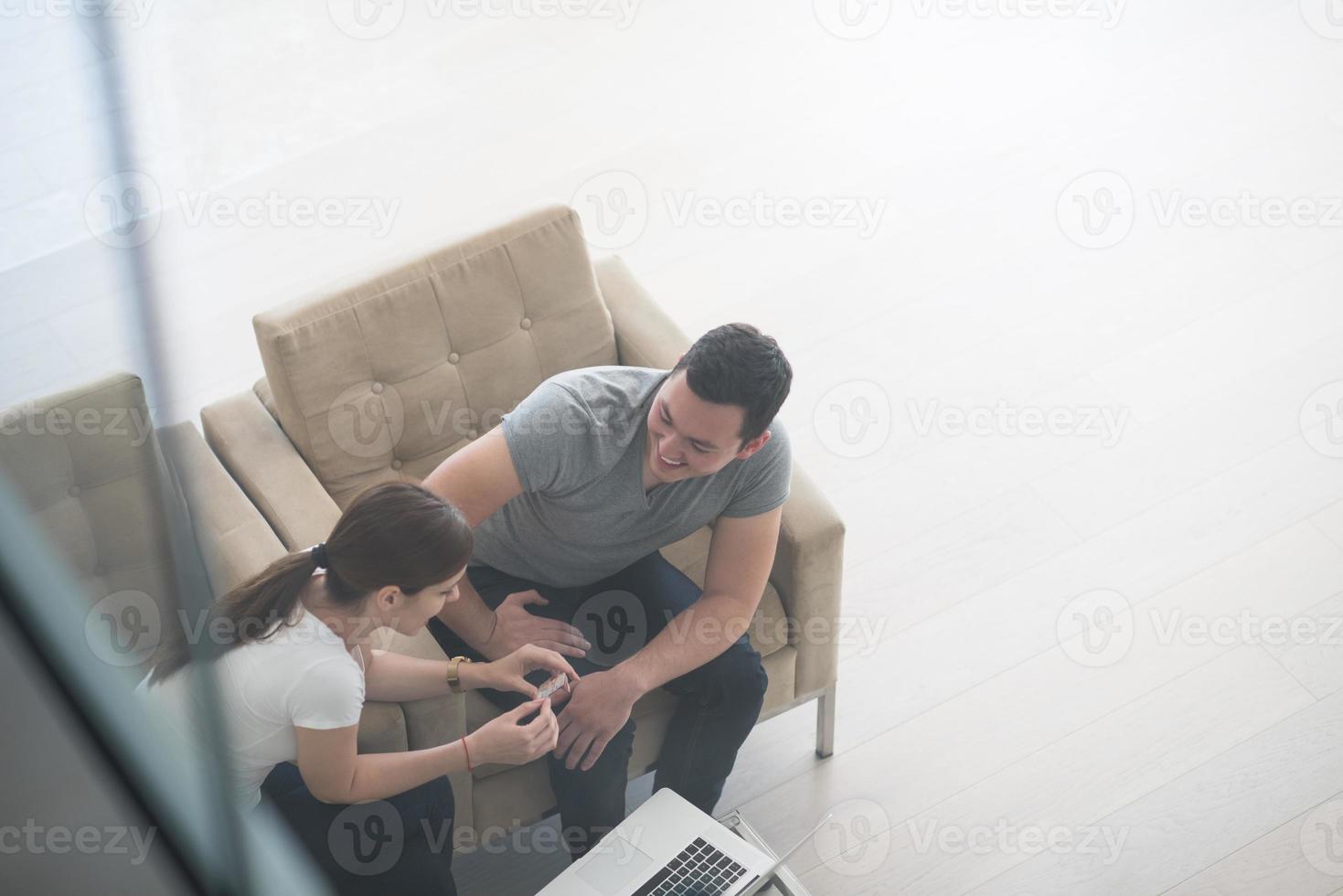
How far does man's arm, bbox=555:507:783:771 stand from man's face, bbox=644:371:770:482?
0.47 ft

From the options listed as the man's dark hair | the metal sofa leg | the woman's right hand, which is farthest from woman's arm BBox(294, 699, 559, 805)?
the metal sofa leg

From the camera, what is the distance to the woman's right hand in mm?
1716

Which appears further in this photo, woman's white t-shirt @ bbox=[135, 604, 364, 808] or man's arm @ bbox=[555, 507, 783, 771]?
man's arm @ bbox=[555, 507, 783, 771]

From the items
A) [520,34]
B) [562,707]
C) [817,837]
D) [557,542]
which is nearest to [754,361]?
[557,542]

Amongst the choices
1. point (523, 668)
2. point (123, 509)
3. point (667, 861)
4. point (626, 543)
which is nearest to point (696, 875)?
point (667, 861)

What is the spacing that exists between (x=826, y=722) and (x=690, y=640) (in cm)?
50

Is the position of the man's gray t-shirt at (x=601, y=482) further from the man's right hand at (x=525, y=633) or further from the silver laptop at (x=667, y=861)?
the silver laptop at (x=667, y=861)

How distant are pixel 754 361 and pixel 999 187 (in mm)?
1972

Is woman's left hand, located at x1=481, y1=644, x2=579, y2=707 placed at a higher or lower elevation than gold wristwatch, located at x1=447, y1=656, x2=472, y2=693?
lower

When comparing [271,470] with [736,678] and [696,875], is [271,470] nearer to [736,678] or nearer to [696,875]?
[736,678]

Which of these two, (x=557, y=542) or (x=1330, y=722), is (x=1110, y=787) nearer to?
(x=1330, y=722)

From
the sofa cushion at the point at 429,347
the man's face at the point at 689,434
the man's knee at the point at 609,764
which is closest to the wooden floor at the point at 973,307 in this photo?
the sofa cushion at the point at 429,347

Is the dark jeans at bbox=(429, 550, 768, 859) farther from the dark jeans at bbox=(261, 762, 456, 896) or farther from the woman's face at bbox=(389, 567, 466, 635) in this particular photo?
the woman's face at bbox=(389, 567, 466, 635)

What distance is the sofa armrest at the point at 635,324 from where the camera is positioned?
225 centimetres
